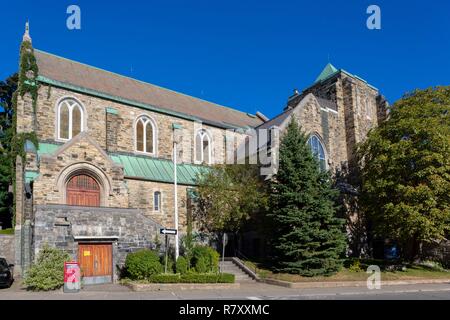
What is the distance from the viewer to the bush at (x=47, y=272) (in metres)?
16.3

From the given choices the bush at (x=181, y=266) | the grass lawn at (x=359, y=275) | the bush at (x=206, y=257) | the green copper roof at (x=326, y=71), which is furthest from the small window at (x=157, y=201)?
the green copper roof at (x=326, y=71)

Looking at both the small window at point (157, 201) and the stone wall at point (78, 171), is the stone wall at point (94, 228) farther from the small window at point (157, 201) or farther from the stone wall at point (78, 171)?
the small window at point (157, 201)

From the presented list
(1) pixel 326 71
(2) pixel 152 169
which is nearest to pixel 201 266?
(2) pixel 152 169

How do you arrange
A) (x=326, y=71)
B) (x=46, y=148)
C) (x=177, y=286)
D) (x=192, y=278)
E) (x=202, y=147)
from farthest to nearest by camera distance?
(x=326, y=71), (x=202, y=147), (x=46, y=148), (x=192, y=278), (x=177, y=286)

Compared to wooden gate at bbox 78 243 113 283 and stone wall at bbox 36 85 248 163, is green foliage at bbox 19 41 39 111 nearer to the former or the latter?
stone wall at bbox 36 85 248 163

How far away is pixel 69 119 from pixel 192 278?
1345cm

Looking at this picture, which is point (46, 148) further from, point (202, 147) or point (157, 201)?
point (202, 147)

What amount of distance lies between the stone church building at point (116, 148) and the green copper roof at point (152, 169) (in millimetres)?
79

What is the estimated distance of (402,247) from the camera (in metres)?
31.7

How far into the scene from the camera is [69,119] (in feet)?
85.1

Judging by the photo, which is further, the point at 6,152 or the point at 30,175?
the point at 6,152

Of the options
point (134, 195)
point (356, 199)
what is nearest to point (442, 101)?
point (356, 199)

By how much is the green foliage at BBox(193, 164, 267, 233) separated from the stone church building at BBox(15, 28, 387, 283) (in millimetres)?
1141

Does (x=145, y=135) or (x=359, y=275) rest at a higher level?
(x=145, y=135)
